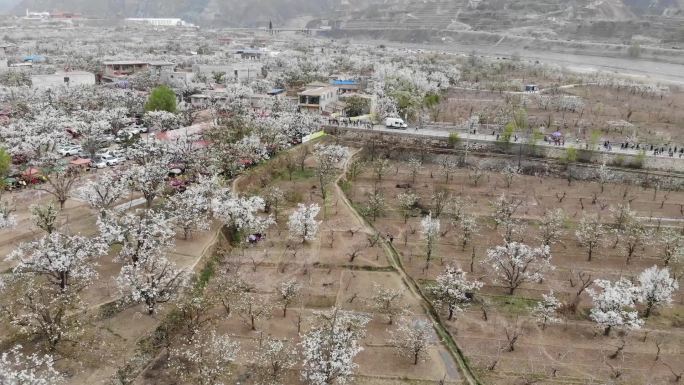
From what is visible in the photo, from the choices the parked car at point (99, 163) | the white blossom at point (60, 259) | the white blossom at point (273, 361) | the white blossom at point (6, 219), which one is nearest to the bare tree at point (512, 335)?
the white blossom at point (273, 361)

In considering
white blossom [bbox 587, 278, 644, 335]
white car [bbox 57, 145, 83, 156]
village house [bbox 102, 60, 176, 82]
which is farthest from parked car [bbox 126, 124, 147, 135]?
white blossom [bbox 587, 278, 644, 335]

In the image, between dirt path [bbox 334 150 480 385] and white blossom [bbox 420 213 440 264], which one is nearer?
dirt path [bbox 334 150 480 385]

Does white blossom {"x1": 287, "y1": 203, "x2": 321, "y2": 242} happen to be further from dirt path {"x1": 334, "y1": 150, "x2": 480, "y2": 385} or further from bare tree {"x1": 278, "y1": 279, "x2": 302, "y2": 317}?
bare tree {"x1": 278, "y1": 279, "x2": 302, "y2": 317}

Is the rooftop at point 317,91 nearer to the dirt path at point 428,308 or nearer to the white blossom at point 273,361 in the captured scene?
the dirt path at point 428,308

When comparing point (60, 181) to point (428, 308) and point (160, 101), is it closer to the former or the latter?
point (160, 101)

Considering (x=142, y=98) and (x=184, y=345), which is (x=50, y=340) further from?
(x=142, y=98)

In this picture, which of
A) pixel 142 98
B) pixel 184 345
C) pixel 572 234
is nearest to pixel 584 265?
pixel 572 234
